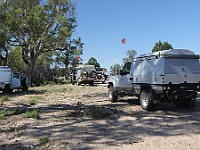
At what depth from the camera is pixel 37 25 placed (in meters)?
28.3

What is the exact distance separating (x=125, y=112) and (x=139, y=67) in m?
2.21

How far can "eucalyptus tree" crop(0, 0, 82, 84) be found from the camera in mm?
28391

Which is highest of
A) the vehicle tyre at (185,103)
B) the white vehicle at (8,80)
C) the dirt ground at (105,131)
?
the white vehicle at (8,80)

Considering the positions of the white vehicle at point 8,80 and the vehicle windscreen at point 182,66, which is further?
the white vehicle at point 8,80

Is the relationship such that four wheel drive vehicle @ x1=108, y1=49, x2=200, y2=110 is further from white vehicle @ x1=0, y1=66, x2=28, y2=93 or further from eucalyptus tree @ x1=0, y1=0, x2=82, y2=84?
eucalyptus tree @ x1=0, y1=0, x2=82, y2=84

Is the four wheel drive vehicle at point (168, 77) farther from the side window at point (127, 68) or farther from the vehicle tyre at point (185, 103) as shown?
the side window at point (127, 68)

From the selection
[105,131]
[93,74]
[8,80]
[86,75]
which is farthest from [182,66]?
[93,74]

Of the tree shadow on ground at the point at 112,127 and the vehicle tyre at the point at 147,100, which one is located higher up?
the vehicle tyre at the point at 147,100

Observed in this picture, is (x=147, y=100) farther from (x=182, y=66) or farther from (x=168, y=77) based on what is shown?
(x=182, y=66)

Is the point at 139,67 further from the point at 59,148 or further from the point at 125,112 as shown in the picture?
the point at 59,148

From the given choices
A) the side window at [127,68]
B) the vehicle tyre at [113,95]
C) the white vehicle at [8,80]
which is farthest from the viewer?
the white vehicle at [8,80]

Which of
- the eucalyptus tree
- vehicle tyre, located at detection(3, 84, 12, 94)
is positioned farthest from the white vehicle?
the eucalyptus tree

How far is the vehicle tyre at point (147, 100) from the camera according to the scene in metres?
10.3

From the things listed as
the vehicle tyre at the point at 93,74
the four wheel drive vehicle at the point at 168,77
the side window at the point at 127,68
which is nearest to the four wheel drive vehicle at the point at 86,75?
the vehicle tyre at the point at 93,74
